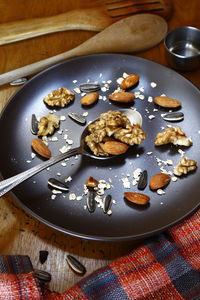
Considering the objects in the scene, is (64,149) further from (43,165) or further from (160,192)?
(160,192)

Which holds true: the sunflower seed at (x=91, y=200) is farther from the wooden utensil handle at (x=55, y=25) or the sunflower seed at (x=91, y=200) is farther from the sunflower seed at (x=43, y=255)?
the wooden utensil handle at (x=55, y=25)

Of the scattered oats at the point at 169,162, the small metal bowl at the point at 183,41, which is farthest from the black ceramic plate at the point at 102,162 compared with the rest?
the small metal bowl at the point at 183,41

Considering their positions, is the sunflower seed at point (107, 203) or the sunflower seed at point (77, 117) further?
the sunflower seed at point (77, 117)

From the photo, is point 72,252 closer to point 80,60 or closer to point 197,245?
point 197,245

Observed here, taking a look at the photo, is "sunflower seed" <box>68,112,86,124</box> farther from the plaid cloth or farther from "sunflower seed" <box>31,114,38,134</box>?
the plaid cloth

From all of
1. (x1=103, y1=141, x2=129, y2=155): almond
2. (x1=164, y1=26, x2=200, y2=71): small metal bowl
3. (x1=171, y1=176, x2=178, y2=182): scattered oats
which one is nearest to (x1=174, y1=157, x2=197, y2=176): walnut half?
(x1=171, y1=176, x2=178, y2=182): scattered oats

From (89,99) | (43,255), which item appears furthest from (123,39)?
(43,255)
